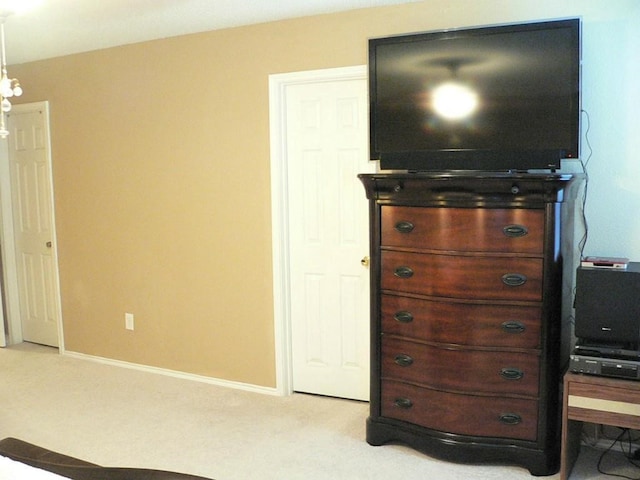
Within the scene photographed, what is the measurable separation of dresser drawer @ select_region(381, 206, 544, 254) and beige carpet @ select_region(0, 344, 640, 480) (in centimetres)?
109

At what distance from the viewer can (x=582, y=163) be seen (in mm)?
3178

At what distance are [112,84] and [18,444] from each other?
3170 mm

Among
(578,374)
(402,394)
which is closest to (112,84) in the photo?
(402,394)

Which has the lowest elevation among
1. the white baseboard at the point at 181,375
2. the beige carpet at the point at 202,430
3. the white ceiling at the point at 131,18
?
the beige carpet at the point at 202,430

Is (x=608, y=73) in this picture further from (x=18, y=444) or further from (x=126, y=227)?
(x=126, y=227)

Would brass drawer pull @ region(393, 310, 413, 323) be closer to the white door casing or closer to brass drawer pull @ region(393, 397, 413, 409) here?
brass drawer pull @ region(393, 397, 413, 409)

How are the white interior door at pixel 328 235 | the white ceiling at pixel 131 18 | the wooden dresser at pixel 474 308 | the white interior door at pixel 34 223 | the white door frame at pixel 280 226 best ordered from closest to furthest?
1. the wooden dresser at pixel 474 308
2. the white ceiling at pixel 131 18
3. the white interior door at pixel 328 235
4. the white door frame at pixel 280 226
5. the white interior door at pixel 34 223

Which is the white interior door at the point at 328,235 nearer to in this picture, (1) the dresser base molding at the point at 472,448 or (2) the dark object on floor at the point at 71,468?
(1) the dresser base molding at the point at 472,448

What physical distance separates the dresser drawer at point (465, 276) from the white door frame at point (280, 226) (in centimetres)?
104

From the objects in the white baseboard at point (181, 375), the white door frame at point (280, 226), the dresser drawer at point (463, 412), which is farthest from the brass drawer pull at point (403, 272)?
the white baseboard at point (181, 375)

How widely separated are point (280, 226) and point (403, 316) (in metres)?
1.21

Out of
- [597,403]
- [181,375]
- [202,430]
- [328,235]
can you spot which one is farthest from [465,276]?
[181,375]

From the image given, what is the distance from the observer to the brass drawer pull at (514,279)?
115 inches

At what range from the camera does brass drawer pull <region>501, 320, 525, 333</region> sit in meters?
2.94
